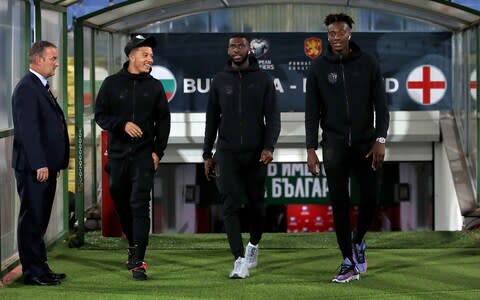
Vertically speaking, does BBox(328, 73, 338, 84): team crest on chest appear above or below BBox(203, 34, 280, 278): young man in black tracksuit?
above

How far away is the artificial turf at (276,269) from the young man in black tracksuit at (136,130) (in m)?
0.48

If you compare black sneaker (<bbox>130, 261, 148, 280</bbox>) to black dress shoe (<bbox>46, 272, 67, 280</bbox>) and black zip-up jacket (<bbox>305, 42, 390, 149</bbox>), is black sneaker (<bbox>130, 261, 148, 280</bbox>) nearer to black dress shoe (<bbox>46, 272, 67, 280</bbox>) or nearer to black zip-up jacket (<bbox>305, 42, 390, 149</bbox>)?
black dress shoe (<bbox>46, 272, 67, 280</bbox>)

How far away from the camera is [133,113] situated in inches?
311

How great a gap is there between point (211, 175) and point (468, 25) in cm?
650

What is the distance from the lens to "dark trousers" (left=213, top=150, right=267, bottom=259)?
784 centimetres

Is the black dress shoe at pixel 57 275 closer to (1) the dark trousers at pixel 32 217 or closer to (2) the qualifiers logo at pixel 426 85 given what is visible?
(1) the dark trousers at pixel 32 217

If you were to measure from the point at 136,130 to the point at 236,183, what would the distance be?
2.56 feet

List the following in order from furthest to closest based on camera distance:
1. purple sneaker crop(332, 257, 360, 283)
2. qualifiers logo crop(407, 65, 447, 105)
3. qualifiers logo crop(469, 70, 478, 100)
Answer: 1. qualifiers logo crop(407, 65, 447, 105)
2. qualifiers logo crop(469, 70, 478, 100)
3. purple sneaker crop(332, 257, 360, 283)

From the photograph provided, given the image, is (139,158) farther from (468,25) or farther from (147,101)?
(468,25)

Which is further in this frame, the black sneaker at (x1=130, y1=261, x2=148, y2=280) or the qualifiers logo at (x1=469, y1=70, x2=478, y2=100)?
the qualifiers logo at (x1=469, y1=70, x2=478, y2=100)

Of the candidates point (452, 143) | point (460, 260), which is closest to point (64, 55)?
point (460, 260)

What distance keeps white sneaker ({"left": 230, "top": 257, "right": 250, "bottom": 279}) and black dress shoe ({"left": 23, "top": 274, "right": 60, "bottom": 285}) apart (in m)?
1.20

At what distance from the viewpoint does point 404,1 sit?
41.5 feet

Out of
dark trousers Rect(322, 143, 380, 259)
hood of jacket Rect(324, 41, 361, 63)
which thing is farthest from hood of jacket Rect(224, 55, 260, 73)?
dark trousers Rect(322, 143, 380, 259)
